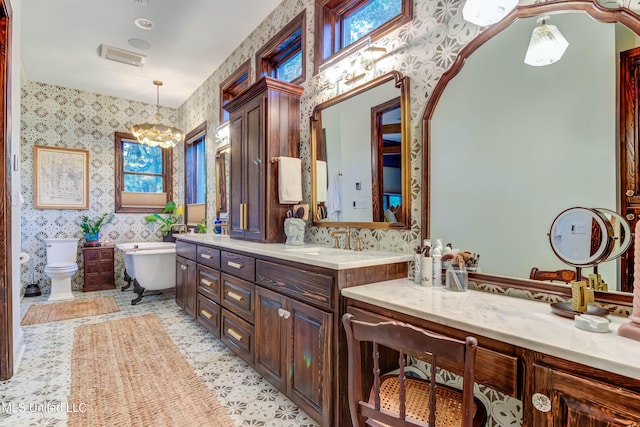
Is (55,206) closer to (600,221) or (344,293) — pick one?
(344,293)

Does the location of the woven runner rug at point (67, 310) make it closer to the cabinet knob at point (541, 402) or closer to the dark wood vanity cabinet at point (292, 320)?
the dark wood vanity cabinet at point (292, 320)

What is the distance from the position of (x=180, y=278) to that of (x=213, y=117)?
2.29m

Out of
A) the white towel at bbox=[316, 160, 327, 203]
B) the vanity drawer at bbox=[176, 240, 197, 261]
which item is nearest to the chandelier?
the vanity drawer at bbox=[176, 240, 197, 261]

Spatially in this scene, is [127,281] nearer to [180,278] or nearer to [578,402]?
[180,278]

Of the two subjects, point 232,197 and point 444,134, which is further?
point 232,197

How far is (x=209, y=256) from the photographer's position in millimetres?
2965

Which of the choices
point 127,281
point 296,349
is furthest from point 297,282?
point 127,281

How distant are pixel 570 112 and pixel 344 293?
48.8 inches

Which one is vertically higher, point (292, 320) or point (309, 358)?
point (292, 320)

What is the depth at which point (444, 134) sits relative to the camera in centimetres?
177

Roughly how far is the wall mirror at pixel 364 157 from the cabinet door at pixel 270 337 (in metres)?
0.76

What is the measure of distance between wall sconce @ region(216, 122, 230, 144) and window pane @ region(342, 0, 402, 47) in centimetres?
208

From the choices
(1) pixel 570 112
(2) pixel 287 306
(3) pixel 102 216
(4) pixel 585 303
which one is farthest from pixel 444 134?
(3) pixel 102 216

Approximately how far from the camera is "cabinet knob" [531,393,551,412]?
0.92 metres
